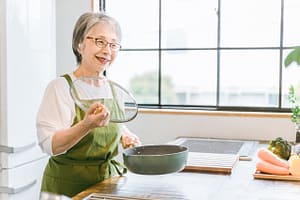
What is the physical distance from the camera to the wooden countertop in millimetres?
1356

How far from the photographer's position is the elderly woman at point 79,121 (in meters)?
1.53

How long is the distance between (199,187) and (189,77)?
1.53 meters

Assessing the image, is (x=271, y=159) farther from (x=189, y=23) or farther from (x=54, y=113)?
(x=189, y=23)

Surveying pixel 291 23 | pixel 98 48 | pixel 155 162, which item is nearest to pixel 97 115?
pixel 155 162

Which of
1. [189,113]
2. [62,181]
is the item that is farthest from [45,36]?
[62,181]

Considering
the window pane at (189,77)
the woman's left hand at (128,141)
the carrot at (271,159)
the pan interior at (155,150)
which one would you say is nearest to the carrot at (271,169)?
the carrot at (271,159)

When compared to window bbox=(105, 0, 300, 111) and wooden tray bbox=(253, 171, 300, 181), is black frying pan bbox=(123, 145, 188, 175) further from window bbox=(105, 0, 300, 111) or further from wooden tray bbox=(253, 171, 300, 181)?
window bbox=(105, 0, 300, 111)

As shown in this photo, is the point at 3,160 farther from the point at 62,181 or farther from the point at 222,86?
the point at 222,86

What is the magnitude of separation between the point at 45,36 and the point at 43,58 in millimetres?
135

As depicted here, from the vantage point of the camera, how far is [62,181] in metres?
1.67

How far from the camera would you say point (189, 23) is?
9.41 feet

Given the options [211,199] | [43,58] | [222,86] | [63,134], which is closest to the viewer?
[211,199]

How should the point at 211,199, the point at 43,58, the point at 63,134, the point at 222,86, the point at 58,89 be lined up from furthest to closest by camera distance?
the point at 222,86, the point at 43,58, the point at 58,89, the point at 63,134, the point at 211,199

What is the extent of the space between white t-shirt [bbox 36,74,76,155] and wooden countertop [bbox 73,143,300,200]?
9.2 inches
